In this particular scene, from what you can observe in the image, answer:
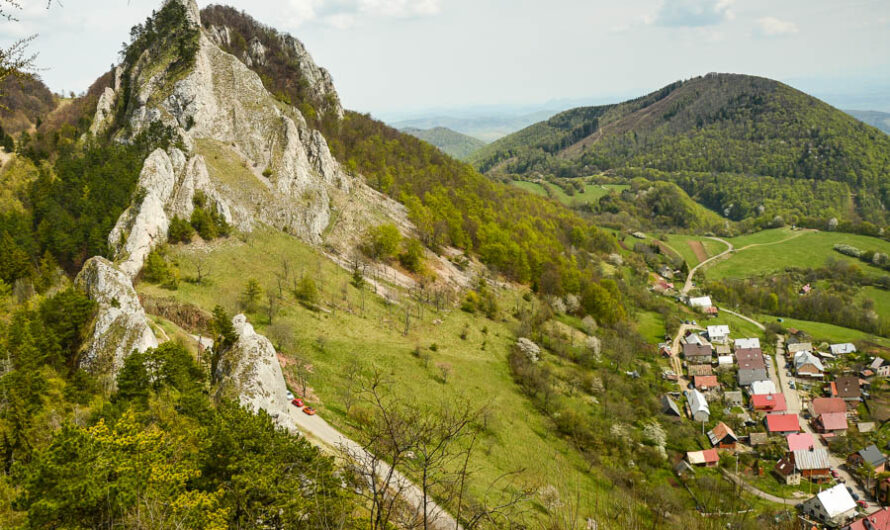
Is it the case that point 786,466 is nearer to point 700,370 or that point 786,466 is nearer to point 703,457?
point 703,457

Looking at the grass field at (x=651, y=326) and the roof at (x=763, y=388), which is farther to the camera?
the grass field at (x=651, y=326)

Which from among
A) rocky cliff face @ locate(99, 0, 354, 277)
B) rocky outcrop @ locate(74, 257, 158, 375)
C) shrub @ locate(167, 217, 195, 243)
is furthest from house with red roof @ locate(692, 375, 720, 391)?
shrub @ locate(167, 217, 195, 243)

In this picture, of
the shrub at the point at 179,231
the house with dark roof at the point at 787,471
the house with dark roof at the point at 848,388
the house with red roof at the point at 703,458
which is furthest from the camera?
the house with dark roof at the point at 848,388

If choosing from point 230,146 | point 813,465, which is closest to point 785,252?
point 813,465

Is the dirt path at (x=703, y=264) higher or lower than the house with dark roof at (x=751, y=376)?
higher

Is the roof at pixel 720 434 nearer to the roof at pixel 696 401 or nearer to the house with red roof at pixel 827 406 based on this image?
the roof at pixel 696 401

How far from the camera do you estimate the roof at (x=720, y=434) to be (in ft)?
208

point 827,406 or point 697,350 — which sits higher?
point 697,350

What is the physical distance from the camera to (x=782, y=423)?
67.3m

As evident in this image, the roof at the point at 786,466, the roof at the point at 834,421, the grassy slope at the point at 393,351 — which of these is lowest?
the roof at the point at 834,421

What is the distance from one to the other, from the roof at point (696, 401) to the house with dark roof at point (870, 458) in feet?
56.6

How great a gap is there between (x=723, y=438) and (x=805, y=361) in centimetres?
3916

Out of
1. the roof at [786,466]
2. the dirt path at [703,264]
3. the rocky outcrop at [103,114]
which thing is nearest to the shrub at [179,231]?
the rocky outcrop at [103,114]

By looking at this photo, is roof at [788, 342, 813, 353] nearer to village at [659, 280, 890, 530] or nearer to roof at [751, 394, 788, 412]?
village at [659, 280, 890, 530]
